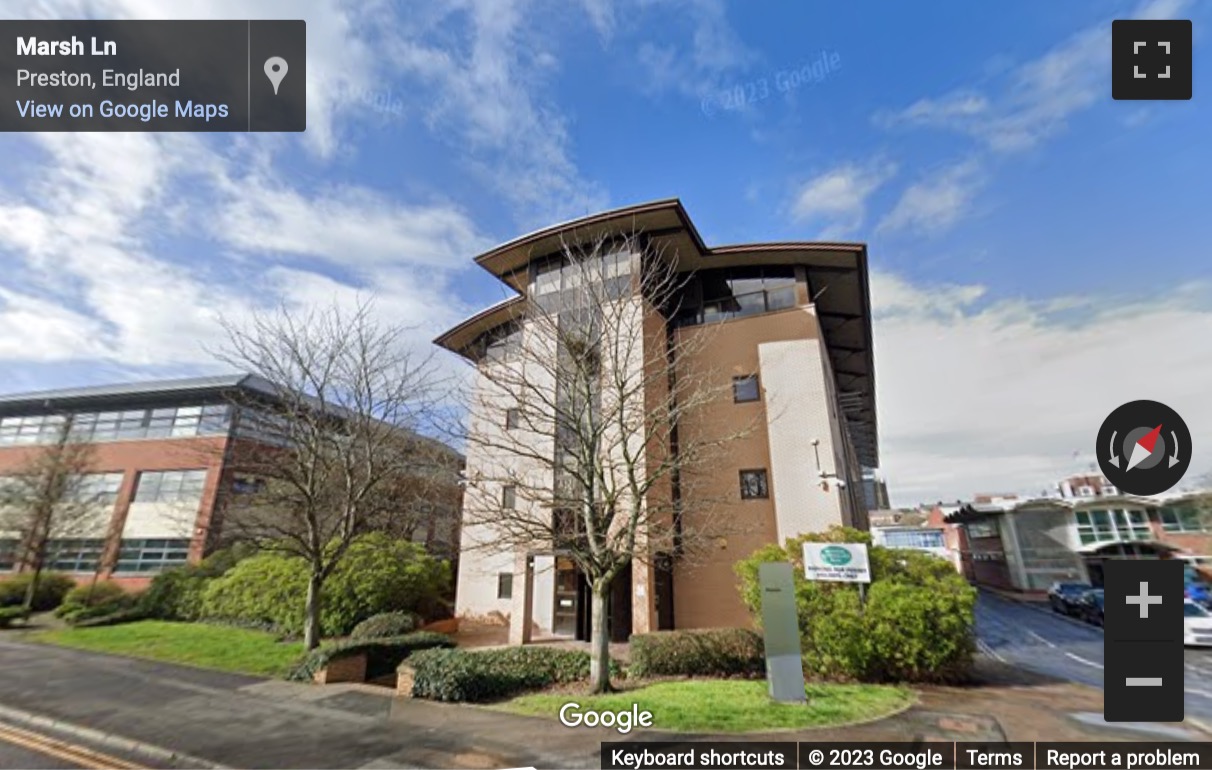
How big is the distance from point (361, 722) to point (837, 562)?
927 cm

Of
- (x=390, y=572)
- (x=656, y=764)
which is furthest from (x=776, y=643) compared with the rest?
(x=390, y=572)

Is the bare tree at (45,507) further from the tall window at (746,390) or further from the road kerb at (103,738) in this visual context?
the tall window at (746,390)

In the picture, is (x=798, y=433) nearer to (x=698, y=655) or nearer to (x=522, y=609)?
(x=698, y=655)

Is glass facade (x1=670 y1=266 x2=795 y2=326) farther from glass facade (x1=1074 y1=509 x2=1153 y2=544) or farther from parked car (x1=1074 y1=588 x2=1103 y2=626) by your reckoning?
glass facade (x1=1074 y1=509 x2=1153 y2=544)

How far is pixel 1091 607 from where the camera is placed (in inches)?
816

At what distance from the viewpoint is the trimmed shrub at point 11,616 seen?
58.7 ft

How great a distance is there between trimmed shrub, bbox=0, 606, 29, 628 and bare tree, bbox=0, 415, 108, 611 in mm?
828

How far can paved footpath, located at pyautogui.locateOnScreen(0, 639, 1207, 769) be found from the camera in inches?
232

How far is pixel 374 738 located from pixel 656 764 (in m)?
4.04

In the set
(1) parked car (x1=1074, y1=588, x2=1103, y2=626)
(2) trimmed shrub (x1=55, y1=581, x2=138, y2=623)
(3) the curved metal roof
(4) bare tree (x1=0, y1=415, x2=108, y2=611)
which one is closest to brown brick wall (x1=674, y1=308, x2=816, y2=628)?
(3) the curved metal roof

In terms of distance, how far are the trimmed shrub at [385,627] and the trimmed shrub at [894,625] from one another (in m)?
9.87

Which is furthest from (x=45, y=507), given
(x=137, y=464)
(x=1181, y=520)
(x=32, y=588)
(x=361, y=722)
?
(x=1181, y=520)

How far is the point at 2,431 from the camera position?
32.2 metres

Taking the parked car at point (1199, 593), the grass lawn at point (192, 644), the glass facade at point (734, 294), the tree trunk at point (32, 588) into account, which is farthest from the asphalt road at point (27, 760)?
the parked car at point (1199, 593)
